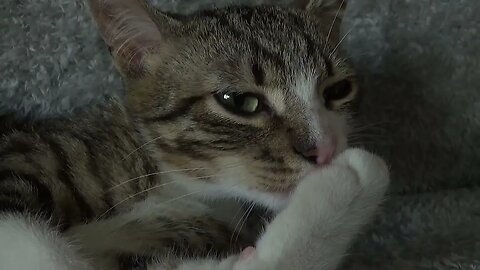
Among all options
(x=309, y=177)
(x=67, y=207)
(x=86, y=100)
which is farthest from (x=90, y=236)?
(x=86, y=100)

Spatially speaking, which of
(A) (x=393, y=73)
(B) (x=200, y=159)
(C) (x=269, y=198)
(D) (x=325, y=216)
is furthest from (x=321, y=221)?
(A) (x=393, y=73)

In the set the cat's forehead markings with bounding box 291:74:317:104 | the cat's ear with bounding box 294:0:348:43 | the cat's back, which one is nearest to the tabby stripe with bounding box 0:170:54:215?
the cat's back

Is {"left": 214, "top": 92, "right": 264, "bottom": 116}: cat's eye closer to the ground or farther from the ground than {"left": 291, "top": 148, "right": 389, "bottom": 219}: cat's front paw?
farther from the ground

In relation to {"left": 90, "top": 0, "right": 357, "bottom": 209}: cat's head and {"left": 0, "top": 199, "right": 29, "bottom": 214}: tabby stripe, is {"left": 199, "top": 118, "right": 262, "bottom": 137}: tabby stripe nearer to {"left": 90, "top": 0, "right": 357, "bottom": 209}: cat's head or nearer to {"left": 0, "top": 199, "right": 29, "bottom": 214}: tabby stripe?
{"left": 90, "top": 0, "right": 357, "bottom": 209}: cat's head

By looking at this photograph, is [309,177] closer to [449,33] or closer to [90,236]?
[90,236]

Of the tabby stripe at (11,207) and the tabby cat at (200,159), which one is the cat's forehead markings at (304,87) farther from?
the tabby stripe at (11,207)

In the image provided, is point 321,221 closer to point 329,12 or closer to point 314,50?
point 314,50

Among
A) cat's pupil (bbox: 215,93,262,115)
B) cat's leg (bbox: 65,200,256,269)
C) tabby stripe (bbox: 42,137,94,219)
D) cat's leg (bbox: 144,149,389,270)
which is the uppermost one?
cat's pupil (bbox: 215,93,262,115)
